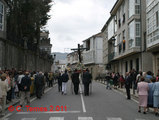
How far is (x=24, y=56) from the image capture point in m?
26.3

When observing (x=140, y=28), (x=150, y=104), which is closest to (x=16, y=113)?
(x=150, y=104)

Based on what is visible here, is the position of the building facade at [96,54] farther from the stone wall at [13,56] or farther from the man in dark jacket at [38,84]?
the man in dark jacket at [38,84]

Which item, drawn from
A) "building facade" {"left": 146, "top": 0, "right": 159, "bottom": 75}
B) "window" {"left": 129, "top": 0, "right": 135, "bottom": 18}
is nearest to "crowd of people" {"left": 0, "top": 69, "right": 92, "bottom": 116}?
"building facade" {"left": 146, "top": 0, "right": 159, "bottom": 75}

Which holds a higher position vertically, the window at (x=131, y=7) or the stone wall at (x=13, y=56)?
the window at (x=131, y=7)

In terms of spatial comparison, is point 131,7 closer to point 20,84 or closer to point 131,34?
point 131,34

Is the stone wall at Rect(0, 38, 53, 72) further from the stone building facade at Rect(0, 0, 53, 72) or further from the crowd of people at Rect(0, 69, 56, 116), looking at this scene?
the crowd of people at Rect(0, 69, 56, 116)

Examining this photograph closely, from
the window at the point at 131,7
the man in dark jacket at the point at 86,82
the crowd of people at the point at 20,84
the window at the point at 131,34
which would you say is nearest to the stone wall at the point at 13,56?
the crowd of people at the point at 20,84

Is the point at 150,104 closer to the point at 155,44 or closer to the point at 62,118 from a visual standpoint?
the point at 62,118

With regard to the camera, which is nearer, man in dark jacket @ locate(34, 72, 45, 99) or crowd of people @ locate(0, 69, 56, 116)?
crowd of people @ locate(0, 69, 56, 116)

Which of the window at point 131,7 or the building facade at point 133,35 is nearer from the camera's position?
the building facade at point 133,35

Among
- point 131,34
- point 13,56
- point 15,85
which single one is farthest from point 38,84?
point 131,34

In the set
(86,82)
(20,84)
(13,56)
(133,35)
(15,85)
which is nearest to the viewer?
(20,84)

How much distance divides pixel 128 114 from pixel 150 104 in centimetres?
116

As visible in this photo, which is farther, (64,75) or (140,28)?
(140,28)
